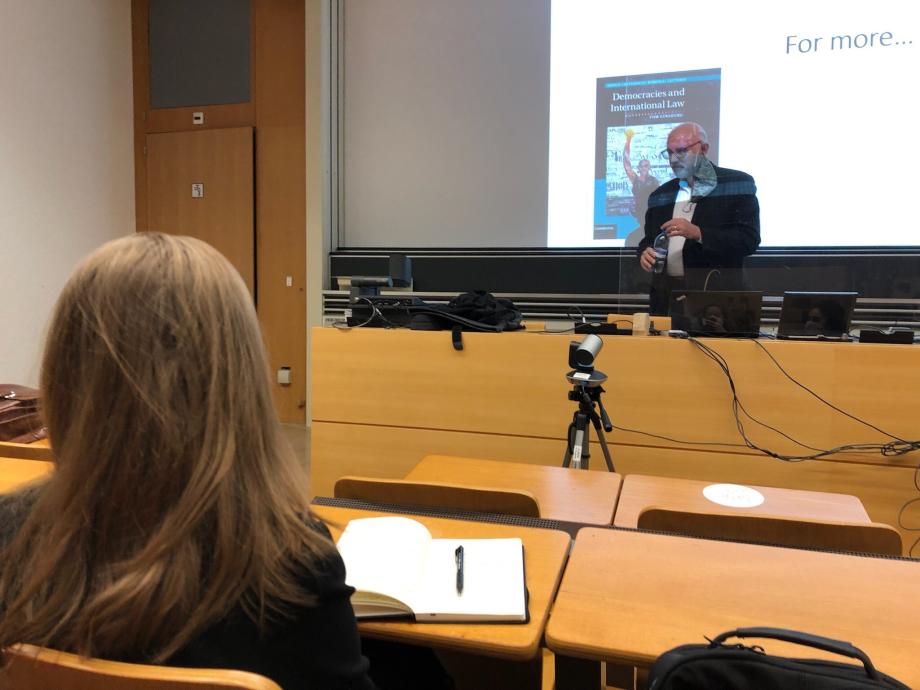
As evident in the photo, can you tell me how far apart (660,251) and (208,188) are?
3.53 metres

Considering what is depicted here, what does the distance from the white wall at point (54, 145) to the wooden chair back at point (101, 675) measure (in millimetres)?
4052

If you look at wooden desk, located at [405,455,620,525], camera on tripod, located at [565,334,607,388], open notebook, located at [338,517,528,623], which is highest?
camera on tripod, located at [565,334,607,388]

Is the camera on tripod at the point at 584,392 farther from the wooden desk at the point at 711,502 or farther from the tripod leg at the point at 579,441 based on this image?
the wooden desk at the point at 711,502

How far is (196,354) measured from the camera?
710 millimetres

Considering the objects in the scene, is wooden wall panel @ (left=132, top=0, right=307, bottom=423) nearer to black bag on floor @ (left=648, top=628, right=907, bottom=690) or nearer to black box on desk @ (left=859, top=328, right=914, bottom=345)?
black box on desk @ (left=859, top=328, right=914, bottom=345)

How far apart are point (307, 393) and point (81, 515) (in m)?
4.25

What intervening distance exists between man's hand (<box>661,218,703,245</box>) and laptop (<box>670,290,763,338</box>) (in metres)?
1.01

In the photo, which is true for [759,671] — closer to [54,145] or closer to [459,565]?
[459,565]

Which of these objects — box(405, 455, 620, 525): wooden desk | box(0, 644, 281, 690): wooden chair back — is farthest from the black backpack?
box(0, 644, 281, 690): wooden chair back

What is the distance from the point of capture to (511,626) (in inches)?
34.0

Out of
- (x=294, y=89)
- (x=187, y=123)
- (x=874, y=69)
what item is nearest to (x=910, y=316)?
(x=874, y=69)

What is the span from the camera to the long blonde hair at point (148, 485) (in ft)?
2.19

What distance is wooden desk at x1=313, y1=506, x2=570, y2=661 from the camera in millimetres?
827

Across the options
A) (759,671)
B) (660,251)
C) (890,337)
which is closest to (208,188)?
(660,251)
